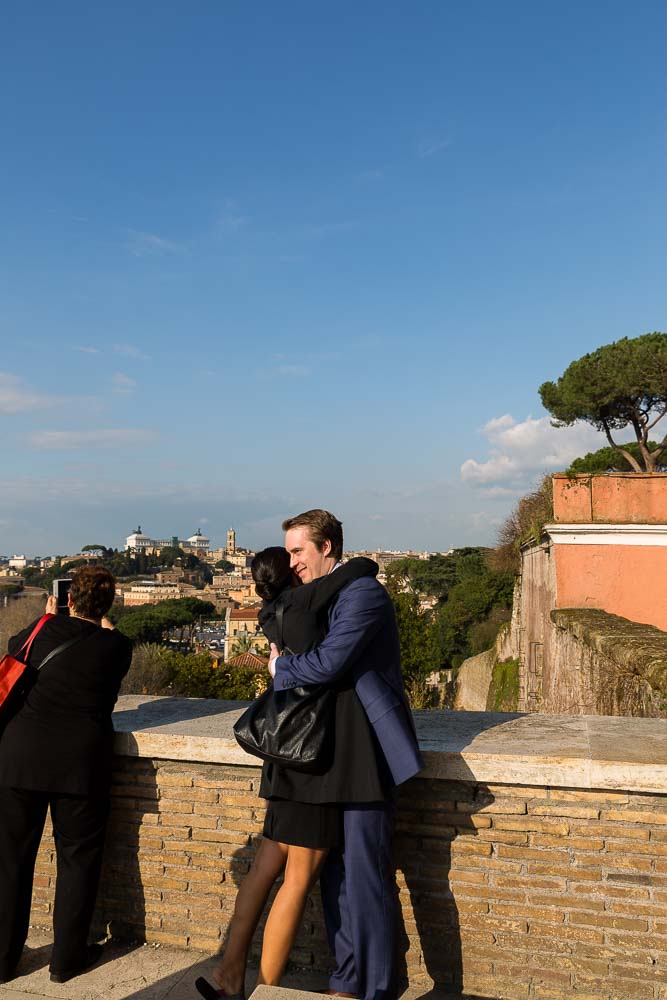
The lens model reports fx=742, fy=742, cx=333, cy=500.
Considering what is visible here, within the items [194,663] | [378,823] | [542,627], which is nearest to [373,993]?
[378,823]

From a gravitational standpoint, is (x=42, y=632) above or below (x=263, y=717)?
above

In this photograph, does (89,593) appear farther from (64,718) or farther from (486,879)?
(486,879)

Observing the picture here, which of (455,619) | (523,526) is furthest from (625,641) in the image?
(455,619)

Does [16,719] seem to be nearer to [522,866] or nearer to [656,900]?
[522,866]

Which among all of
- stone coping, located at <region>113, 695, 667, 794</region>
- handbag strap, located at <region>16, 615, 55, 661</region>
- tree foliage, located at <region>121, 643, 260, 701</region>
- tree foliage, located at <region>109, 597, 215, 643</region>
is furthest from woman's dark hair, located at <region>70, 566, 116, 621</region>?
tree foliage, located at <region>109, 597, 215, 643</region>

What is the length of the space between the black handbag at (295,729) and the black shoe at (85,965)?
3.70ft

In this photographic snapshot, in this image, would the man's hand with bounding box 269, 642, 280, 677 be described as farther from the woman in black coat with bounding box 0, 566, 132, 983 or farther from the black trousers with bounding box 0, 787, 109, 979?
the black trousers with bounding box 0, 787, 109, 979

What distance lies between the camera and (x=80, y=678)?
2543mm

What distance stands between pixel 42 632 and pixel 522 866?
1.77 meters

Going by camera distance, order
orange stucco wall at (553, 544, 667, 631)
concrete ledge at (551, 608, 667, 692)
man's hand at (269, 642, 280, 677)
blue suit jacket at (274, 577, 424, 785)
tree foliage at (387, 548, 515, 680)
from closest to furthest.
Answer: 1. blue suit jacket at (274, 577, 424, 785)
2. man's hand at (269, 642, 280, 677)
3. concrete ledge at (551, 608, 667, 692)
4. orange stucco wall at (553, 544, 667, 631)
5. tree foliage at (387, 548, 515, 680)

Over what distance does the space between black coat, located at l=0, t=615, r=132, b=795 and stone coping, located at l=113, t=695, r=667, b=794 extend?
214mm

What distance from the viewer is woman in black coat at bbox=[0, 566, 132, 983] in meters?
2.52

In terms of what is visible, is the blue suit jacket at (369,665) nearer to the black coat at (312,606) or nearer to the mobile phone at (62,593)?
the black coat at (312,606)

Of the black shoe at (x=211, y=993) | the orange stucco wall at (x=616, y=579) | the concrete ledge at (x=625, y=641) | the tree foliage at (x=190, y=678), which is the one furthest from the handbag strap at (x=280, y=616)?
the tree foliage at (x=190, y=678)
